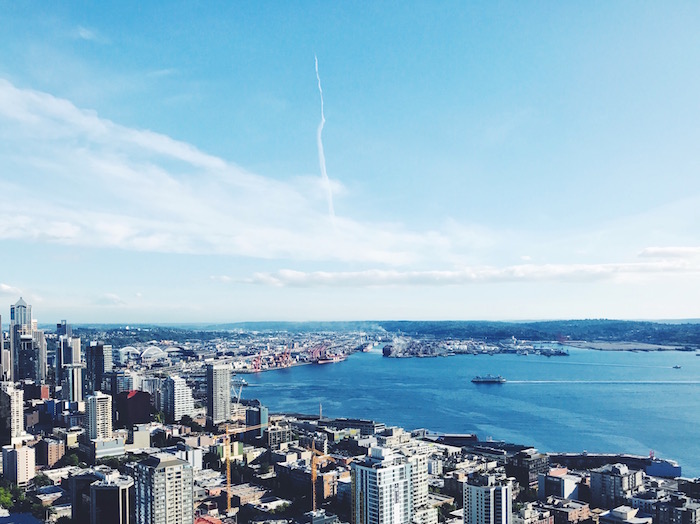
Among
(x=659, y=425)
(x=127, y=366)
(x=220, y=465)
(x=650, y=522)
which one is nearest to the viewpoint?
(x=650, y=522)

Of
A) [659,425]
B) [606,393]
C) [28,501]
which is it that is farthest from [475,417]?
[28,501]

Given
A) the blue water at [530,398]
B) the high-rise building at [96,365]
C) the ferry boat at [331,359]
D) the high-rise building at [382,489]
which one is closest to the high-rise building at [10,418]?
the high-rise building at [96,365]

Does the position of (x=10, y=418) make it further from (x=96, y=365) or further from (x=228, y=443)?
(x=96, y=365)

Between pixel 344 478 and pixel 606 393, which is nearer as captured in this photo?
pixel 344 478

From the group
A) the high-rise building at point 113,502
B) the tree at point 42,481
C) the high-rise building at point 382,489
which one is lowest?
the tree at point 42,481

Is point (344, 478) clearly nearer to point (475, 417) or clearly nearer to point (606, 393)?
point (475, 417)

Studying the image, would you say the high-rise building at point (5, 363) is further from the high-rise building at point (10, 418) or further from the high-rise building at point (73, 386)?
the high-rise building at point (10, 418)

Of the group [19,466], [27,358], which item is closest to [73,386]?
[27,358]
